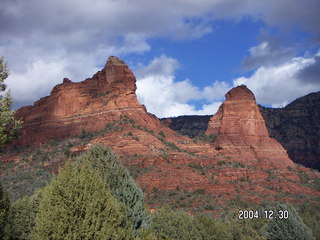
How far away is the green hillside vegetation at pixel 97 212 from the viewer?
17703mm

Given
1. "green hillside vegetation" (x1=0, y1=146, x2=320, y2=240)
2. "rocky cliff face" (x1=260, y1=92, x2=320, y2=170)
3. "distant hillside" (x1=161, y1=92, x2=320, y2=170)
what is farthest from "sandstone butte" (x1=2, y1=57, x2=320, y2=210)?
"rocky cliff face" (x1=260, y1=92, x2=320, y2=170)

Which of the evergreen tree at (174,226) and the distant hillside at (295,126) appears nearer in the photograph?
the evergreen tree at (174,226)

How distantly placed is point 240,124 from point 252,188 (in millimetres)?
45383

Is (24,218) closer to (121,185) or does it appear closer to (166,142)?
(121,185)

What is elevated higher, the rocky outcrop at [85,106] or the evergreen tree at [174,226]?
the rocky outcrop at [85,106]

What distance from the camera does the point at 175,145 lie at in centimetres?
10025

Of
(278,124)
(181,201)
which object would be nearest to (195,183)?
(181,201)

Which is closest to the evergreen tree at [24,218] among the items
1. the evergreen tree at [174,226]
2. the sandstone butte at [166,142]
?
the evergreen tree at [174,226]

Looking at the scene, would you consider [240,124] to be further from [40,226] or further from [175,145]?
[40,226]

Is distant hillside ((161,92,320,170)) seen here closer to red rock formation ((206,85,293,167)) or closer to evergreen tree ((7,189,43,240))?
red rock formation ((206,85,293,167))

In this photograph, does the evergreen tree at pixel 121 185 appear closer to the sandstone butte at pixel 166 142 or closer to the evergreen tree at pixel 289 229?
the evergreen tree at pixel 289 229

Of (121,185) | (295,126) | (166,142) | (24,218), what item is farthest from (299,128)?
(121,185)

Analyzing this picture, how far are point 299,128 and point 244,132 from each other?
210ft

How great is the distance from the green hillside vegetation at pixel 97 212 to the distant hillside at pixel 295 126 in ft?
408
